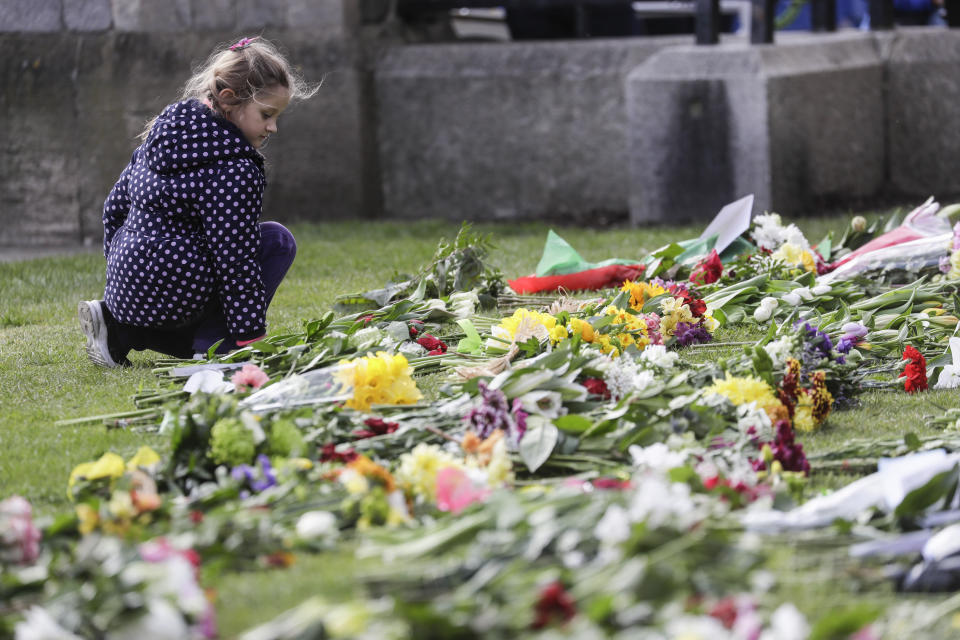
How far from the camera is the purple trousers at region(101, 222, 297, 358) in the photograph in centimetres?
379

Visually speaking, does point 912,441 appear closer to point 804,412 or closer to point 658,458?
point 804,412

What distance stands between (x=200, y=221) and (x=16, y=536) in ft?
6.53

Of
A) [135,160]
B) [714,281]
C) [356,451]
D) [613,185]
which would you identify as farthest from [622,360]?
[613,185]

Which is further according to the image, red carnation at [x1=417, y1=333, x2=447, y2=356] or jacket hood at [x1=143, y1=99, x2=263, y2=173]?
jacket hood at [x1=143, y1=99, x2=263, y2=173]

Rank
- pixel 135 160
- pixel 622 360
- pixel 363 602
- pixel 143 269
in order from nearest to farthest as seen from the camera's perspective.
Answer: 1. pixel 363 602
2. pixel 622 360
3. pixel 143 269
4. pixel 135 160

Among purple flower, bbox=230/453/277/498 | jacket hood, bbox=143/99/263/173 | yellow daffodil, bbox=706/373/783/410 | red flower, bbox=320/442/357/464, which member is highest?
jacket hood, bbox=143/99/263/173

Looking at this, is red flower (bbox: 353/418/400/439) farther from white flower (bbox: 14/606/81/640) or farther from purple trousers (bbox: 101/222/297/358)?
purple trousers (bbox: 101/222/297/358)

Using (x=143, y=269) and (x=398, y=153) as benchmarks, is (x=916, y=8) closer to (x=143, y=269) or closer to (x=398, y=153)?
(x=398, y=153)

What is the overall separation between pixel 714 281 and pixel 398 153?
12.5 ft

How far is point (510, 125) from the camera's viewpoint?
7633mm

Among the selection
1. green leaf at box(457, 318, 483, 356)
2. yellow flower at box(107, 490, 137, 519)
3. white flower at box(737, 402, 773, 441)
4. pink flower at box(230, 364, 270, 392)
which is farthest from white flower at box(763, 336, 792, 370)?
yellow flower at box(107, 490, 137, 519)

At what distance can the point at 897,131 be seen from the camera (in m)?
7.64

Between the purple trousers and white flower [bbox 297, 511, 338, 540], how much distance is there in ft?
5.93

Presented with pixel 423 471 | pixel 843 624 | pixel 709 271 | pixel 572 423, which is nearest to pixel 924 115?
pixel 709 271
